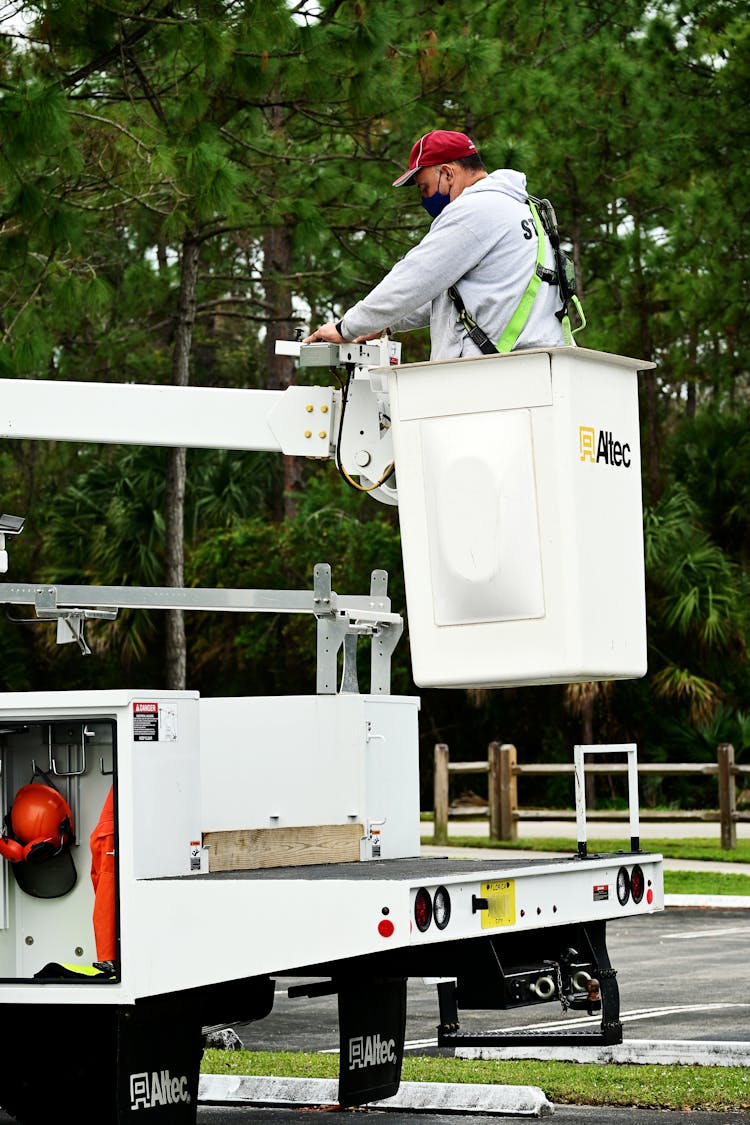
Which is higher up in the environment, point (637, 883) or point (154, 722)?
point (154, 722)

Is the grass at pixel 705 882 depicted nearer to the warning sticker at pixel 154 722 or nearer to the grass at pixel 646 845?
the grass at pixel 646 845

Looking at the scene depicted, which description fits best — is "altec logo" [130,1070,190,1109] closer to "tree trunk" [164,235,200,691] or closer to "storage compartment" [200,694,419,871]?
"storage compartment" [200,694,419,871]

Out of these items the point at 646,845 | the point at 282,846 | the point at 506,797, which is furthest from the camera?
the point at 506,797

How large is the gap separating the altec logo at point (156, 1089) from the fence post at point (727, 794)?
15595 millimetres

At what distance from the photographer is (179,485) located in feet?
69.7

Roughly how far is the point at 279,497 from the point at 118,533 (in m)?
5.15

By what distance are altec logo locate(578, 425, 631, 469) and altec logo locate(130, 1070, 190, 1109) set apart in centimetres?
228

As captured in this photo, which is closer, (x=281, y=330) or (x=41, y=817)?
(x=41, y=817)

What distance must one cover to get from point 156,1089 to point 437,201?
2.99 m

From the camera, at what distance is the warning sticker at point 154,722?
5.94 metres

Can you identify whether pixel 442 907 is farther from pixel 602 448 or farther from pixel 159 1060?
pixel 602 448

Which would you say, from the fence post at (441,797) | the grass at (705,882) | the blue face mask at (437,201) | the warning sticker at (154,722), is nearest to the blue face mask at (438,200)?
the blue face mask at (437,201)

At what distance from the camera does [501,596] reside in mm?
5914

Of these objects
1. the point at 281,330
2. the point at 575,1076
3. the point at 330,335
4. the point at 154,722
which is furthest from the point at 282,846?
the point at 281,330
